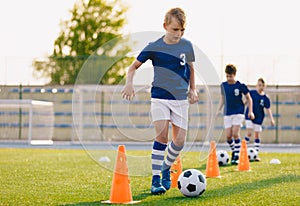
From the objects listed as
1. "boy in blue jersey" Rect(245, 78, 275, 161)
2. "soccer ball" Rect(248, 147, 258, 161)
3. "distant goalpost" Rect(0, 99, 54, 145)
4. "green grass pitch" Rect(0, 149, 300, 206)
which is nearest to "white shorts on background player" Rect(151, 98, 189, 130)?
"green grass pitch" Rect(0, 149, 300, 206)

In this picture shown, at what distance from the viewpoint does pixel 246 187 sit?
7.62m

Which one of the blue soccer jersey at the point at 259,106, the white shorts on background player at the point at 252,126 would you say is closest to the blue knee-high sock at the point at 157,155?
the white shorts on background player at the point at 252,126

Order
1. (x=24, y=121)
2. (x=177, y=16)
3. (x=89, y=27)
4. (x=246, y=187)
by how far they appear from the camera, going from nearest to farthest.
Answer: (x=177, y=16) → (x=246, y=187) → (x=24, y=121) → (x=89, y=27)

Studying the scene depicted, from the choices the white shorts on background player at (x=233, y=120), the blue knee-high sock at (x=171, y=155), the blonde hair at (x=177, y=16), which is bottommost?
the blue knee-high sock at (x=171, y=155)

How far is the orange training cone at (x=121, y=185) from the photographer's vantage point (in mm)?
6227

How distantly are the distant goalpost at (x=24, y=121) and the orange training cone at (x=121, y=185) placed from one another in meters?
17.1

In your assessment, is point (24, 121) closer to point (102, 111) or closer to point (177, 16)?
point (102, 111)

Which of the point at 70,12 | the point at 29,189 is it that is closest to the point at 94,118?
the point at 70,12

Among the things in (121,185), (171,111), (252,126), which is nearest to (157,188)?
(121,185)

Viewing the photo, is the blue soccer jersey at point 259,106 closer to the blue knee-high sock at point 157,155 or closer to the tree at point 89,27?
the blue knee-high sock at point 157,155

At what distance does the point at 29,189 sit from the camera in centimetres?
736

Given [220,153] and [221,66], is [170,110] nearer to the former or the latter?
[220,153]

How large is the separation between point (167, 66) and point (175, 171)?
1511mm

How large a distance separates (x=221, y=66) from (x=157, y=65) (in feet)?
56.5
